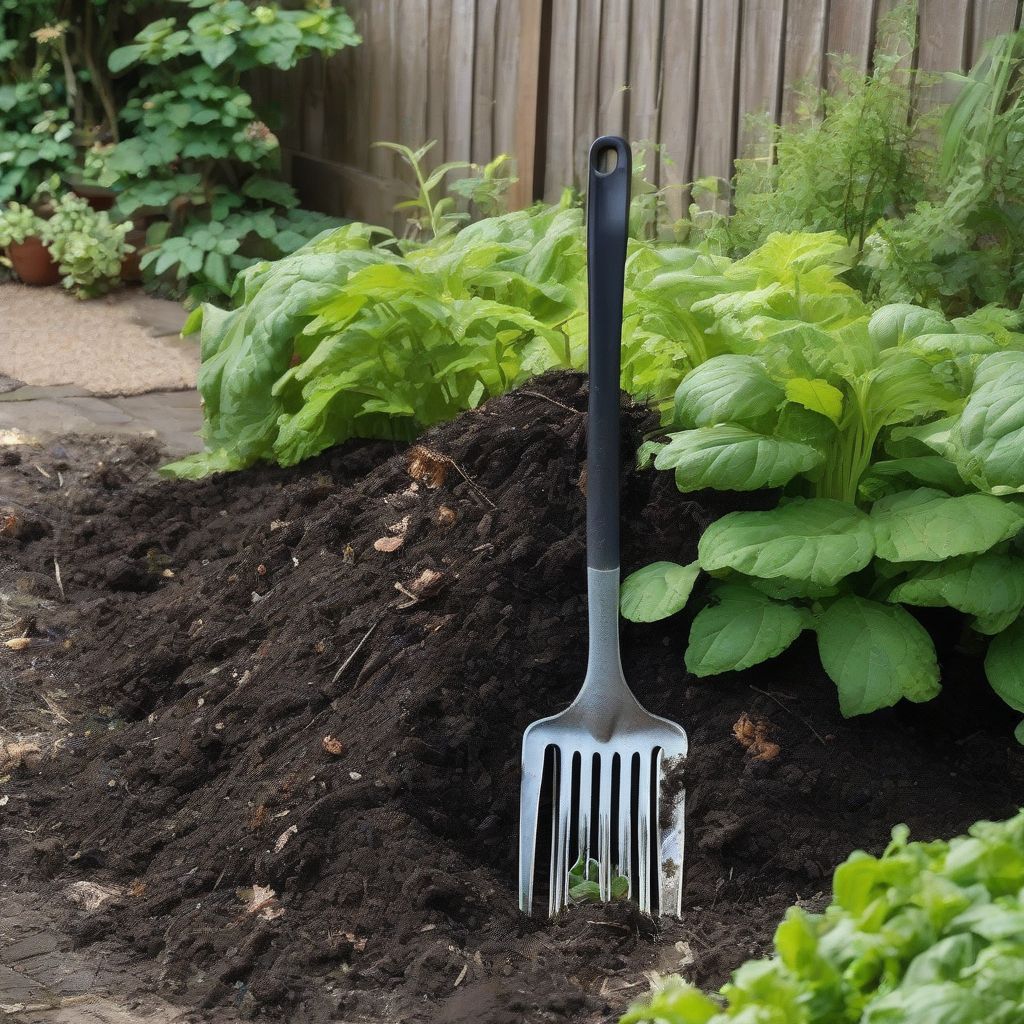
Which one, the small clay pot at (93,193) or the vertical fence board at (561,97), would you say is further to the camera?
the small clay pot at (93,193)

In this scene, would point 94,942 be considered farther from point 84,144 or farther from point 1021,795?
point 84,144

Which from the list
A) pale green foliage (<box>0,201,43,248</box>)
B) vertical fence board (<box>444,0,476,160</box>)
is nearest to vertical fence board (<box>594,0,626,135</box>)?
vertical fence board (<box>444,0,476,160</box>)

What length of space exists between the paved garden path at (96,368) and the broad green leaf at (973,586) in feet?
10.6

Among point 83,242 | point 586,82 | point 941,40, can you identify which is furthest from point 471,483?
point 83,242

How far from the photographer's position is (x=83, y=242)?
6.89 metres

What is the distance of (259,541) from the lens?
337 cm

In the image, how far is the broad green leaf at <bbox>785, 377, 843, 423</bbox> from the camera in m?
2.37

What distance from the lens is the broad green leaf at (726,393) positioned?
2.35m

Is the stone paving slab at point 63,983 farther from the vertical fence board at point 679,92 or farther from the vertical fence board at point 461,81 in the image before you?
the vertical fence board at point 461,81

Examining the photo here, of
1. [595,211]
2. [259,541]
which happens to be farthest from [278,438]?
[595,211]

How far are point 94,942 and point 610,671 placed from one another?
3.29 ft

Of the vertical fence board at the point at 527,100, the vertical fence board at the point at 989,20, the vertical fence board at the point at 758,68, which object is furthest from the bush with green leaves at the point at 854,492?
the vertical fence board at the point at 527,100

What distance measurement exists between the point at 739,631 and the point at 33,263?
237 inches

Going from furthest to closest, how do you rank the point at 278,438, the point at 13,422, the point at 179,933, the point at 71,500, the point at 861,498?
the point at 13,422 < the point at 71,500 < the point at 278,438 < the point at 861,498 < the point at 179,933
